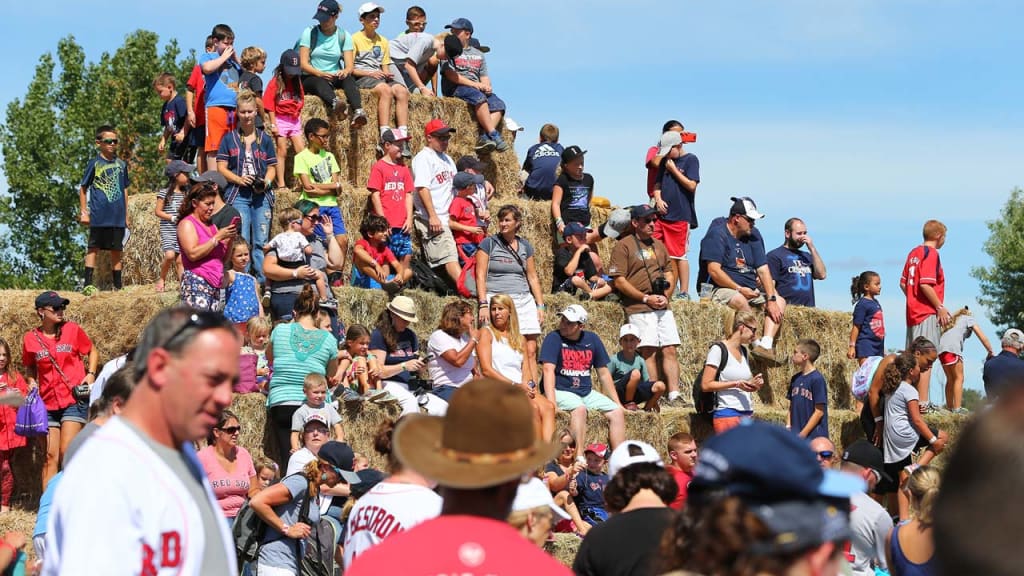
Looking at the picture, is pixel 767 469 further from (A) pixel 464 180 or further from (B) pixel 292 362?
(A) pixel 464 180

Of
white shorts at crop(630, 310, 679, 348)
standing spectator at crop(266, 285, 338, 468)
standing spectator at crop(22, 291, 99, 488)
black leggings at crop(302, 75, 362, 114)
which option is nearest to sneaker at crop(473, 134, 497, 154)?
black leggings at crop(302, 75, 362, 114)

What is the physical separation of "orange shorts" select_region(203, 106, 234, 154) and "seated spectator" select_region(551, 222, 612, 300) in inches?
166

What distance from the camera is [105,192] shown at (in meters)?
14.3

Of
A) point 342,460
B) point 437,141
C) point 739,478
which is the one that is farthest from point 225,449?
point 739,478

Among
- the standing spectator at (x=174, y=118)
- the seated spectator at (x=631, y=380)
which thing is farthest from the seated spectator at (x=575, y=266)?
the standing spectator at (x=174, y=118)

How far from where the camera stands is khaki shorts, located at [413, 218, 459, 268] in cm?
1457

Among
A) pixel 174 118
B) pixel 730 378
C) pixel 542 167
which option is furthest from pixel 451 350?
pixel 542 167

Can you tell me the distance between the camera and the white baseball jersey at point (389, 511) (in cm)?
534

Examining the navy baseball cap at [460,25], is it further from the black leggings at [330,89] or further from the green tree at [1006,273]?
the green tree at [1006,273]

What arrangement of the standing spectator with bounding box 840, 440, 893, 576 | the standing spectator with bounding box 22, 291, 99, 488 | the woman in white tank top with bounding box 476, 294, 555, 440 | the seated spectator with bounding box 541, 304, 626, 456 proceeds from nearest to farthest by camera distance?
the standing spectator with bounding box 840, 440, 893, 576 → the standing spectator with bounding box 22, 291, 99, 488 → the woman in white tank top with bounding box 476, 294, 555, 440 → the seated spectator with bounding box 541, 304, 626, 456

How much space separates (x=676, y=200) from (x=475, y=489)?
1344cm

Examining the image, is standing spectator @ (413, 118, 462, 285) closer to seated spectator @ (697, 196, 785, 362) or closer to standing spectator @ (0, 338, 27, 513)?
seated spectator @ (697, 196, 785, 362)

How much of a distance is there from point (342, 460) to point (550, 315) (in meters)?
6.44

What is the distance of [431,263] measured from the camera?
14.7 meters
